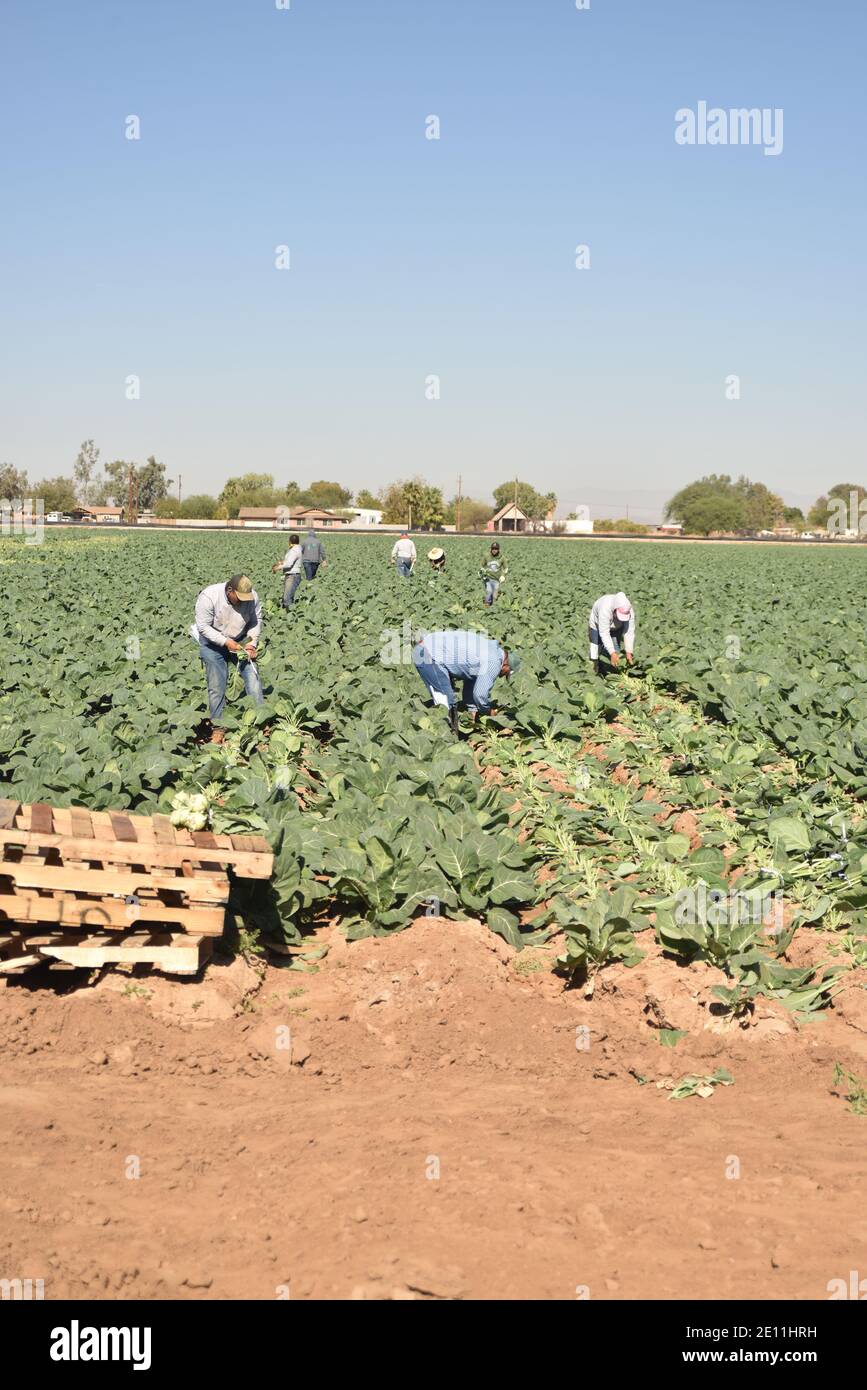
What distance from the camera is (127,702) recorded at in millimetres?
10781

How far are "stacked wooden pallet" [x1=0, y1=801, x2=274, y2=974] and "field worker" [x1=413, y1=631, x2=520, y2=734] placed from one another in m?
4.42

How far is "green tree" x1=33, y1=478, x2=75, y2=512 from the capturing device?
14588 centimetres

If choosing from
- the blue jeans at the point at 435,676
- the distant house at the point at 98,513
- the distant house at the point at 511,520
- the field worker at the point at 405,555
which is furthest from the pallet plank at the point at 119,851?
the distant house at the point at 98,513

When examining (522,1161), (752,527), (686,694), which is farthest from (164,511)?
(522,1161)

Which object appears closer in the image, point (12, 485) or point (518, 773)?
point (518, 773)

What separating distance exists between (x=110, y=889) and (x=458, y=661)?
197 inches

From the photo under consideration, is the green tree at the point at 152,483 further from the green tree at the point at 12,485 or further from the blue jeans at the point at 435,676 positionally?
the blue jeans at the point at 435,676

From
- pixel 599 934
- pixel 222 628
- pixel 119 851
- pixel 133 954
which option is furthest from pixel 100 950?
pixel 222 628

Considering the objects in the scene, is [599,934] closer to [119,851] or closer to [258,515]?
[119,851]

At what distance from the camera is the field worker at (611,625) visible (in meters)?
12.5

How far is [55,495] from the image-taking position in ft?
488

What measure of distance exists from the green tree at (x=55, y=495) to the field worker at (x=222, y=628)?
138509 millimetres

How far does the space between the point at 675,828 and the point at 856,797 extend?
161 cm

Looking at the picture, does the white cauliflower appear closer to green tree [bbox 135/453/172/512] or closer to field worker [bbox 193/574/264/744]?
field worker [bbox 193/574/264/744]
